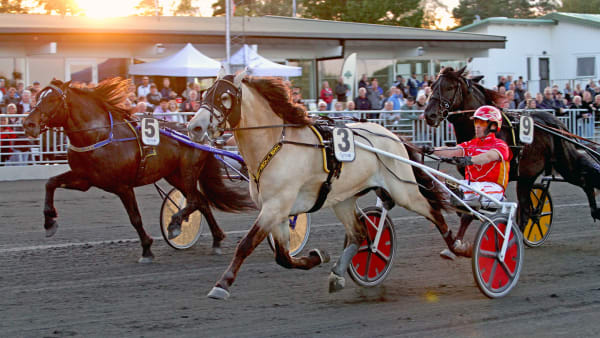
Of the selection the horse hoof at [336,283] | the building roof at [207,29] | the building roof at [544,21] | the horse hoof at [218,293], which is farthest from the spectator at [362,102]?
the building roof at [544,21]

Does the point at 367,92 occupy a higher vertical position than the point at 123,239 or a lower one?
higher

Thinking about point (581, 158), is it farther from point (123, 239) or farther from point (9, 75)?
point (9, 75)

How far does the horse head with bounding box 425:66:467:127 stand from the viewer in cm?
795

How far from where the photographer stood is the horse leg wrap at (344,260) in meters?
5.80

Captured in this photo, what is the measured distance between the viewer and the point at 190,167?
800 centimetres

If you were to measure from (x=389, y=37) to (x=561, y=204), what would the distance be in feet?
41.9

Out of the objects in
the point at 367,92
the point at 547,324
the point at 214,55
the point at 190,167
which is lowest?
the point at 547,324

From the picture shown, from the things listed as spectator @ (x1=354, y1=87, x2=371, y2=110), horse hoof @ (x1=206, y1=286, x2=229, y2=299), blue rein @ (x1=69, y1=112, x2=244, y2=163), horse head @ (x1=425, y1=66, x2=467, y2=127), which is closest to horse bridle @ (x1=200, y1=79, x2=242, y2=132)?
horse hoof @ (x1=206, y1=286, x2=229, y2=299)

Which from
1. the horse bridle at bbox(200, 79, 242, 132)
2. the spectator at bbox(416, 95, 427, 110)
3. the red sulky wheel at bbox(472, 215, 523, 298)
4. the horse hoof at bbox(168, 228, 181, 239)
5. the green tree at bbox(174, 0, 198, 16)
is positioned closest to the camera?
the horse bridle at bbox(200, 79, 242, 132)

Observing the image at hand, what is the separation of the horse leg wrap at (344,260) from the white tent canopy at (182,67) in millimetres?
11592

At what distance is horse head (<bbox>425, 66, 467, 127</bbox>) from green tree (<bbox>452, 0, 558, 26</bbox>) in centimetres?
5747

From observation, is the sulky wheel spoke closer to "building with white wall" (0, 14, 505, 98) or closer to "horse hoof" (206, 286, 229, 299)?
"horse hoof" (206, 286, 229, 299)

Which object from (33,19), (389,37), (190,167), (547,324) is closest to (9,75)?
(33,19)

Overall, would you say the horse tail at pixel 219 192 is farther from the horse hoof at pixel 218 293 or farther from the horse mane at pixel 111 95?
the horse hoof at pixel 218 293
